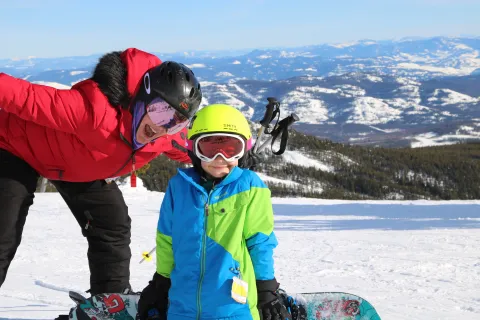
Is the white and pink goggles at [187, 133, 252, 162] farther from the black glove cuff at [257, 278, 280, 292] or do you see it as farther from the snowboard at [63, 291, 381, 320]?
the snowboard at [63, 291, 381, 320]

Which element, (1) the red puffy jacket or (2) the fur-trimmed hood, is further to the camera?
(2) the fur-trimmed hood

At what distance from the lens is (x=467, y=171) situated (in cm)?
9281

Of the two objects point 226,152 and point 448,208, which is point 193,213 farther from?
point 448,208

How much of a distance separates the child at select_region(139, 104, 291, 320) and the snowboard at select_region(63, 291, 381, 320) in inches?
23.7

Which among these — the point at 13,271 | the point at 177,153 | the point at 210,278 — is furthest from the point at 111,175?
the point at 13,271

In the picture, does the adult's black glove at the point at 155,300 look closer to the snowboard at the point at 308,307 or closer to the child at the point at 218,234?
the child at the point at 218,234

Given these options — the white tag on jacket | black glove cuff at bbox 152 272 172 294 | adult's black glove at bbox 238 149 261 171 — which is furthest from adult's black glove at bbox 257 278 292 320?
adult's black glove at bbox 238 149 261 171

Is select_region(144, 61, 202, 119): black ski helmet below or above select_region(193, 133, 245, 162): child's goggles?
above

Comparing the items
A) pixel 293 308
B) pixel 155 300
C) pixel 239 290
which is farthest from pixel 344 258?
pixel 239 290

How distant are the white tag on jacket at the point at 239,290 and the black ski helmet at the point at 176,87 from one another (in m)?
1.04

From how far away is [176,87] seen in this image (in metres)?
2.88

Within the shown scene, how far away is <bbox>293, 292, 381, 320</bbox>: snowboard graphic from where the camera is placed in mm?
3174

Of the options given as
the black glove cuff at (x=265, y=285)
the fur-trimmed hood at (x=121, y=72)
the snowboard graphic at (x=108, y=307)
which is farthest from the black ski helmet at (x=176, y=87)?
the snowboard graphic at (x=108, y=307)

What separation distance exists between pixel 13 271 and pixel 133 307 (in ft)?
9.87
